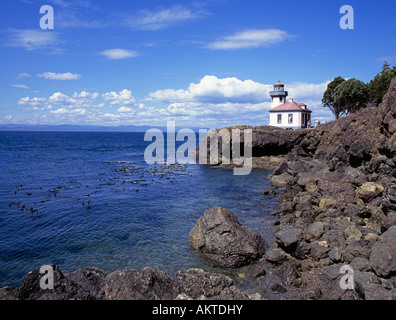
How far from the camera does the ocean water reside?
1772 cm

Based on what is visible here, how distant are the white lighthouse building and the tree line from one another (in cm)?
766

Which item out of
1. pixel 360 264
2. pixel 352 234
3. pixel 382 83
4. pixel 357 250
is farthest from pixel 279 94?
pixel 360 264

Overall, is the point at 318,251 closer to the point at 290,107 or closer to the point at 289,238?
the point at 289,238

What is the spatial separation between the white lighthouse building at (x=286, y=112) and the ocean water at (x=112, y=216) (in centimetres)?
2725

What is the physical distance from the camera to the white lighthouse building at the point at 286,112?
69.1 metres

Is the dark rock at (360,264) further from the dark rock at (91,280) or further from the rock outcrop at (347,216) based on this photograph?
the dark rock at (91,280)

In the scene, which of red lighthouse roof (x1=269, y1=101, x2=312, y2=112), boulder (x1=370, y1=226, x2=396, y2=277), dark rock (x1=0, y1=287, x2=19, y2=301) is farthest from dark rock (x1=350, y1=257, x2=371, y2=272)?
red lighthouse roof (x1=269, y1=101, x2=312, y2=112)

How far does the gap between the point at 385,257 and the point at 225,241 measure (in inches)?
314

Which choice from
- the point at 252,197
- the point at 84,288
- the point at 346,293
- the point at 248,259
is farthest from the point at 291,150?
the point at 84,288

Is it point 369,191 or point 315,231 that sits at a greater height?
point 369,191

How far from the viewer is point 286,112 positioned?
233 ft

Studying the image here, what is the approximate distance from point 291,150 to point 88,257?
154 feet

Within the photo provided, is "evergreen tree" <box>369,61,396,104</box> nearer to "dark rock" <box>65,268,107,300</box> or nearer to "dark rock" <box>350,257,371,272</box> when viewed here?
"dark rock" <box>350,257,371,272</box>

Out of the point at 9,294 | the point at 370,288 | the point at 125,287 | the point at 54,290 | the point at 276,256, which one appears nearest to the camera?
the point at 9,294
